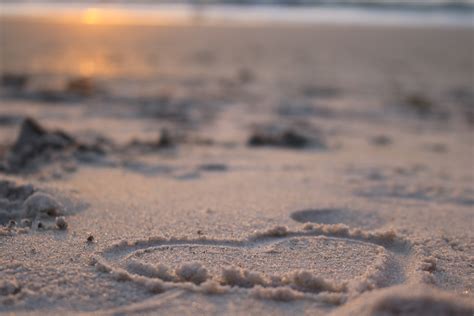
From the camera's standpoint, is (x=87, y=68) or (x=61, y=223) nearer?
(x=61, y=223)

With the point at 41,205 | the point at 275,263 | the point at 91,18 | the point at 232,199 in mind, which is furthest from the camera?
the point at 91,18

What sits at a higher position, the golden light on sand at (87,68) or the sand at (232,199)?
the golden light on sand at (87,68)

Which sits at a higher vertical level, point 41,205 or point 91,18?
point 91,18

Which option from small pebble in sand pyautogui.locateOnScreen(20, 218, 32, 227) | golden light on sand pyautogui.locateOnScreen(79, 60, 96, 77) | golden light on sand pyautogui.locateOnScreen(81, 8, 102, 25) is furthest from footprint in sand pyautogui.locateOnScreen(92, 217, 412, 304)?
golden light on sand pyautogui.locateOnScreen(81, 8, 102, 25)

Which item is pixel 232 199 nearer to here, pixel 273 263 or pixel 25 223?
pixel 273 263

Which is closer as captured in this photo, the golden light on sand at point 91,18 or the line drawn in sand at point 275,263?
the line drawn in sand at point 275,263

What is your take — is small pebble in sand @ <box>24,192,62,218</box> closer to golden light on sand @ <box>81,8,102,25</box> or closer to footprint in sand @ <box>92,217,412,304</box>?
footprint in sand @ <box>92,217,412,304</box>

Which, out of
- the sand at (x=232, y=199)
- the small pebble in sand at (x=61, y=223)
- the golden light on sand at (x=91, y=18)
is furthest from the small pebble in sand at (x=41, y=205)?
the golden light on sand at (x=91, y=18)

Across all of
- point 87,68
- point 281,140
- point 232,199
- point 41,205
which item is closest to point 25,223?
point 41,205

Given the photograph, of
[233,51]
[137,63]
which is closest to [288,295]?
[137,63]

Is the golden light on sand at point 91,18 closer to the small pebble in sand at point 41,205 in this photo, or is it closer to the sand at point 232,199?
the sand at point 232,199
